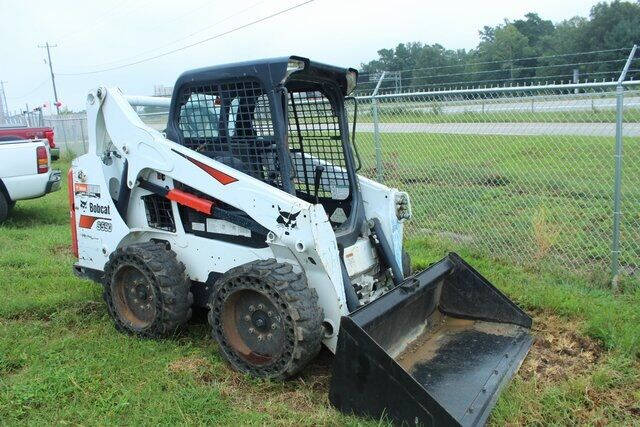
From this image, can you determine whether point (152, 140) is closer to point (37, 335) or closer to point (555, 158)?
point (37, 335)

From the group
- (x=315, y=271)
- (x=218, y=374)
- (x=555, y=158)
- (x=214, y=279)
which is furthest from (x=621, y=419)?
(x=555, y=158)

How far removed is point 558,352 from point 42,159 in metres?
8.01

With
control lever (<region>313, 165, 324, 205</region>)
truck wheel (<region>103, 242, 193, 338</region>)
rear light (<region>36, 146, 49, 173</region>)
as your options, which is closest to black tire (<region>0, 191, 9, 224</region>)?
rear light (<region>36, 146, 49, 173</region>)

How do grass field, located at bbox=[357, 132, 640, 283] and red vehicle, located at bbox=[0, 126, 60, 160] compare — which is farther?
red vehicle, located at bbox=[0, 126, 60, 160]

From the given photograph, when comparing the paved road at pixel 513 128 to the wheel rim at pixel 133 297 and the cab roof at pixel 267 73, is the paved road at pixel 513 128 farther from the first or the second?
the wheel rim at pixel 133 297

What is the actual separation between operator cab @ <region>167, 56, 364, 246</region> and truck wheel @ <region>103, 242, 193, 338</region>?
862 millimetres

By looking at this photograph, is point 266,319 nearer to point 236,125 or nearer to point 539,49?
point 236,125

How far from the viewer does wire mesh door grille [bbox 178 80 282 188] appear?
3.94 m

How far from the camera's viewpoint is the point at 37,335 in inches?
176

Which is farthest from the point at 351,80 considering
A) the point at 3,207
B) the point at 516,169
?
the point at 3,207

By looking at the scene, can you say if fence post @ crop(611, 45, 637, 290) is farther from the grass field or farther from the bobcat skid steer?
the bobcat skid steer

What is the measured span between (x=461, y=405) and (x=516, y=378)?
0.60 meters

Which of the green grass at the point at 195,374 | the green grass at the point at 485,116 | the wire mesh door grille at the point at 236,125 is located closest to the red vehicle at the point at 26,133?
the green grass at the point at 195,374

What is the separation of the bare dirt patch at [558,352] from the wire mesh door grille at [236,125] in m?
2.17
